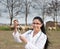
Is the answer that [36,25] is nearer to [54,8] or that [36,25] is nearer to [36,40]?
[36,40]

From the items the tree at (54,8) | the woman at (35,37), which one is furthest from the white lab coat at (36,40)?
the tree at (54,8)

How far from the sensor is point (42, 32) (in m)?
3.29

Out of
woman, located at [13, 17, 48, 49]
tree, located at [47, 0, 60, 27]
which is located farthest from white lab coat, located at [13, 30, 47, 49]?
tree, located at [47, 0, 60, 27]

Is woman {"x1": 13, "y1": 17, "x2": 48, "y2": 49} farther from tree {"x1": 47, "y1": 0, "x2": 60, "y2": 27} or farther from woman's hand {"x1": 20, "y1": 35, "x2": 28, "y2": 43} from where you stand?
tree {"x1": 47, "y1": 0, "x2": 60, "y2": 27}

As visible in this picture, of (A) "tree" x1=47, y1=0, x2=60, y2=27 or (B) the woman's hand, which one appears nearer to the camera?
(B) the woman's hand

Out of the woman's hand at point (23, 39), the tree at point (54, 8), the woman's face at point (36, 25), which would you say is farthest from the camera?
the tree at point (54, 8)

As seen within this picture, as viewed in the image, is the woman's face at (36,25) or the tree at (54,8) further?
the tree at (54,8)

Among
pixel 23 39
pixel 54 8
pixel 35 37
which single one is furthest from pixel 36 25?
pixel 54 8

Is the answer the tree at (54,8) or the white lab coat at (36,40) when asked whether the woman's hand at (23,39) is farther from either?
the tree at (54,8)

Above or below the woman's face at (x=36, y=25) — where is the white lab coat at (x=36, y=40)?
below

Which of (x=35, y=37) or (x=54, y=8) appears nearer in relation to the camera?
(x=35, y=37)

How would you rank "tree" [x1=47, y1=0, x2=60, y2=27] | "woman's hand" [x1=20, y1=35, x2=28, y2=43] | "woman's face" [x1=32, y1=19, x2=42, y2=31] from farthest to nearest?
1. "tree" [x1=47, y1=0, x2=60, y2=27]
2. "woman's face" [x1=32, y1=19, x2=42, y2=31]
3. "woman's hand" [x1=20, y1=35, x2=28, y2=43]

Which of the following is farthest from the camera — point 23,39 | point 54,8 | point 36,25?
point 54,8

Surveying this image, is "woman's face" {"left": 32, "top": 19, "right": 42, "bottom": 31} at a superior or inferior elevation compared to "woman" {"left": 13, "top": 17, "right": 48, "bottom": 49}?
superior
